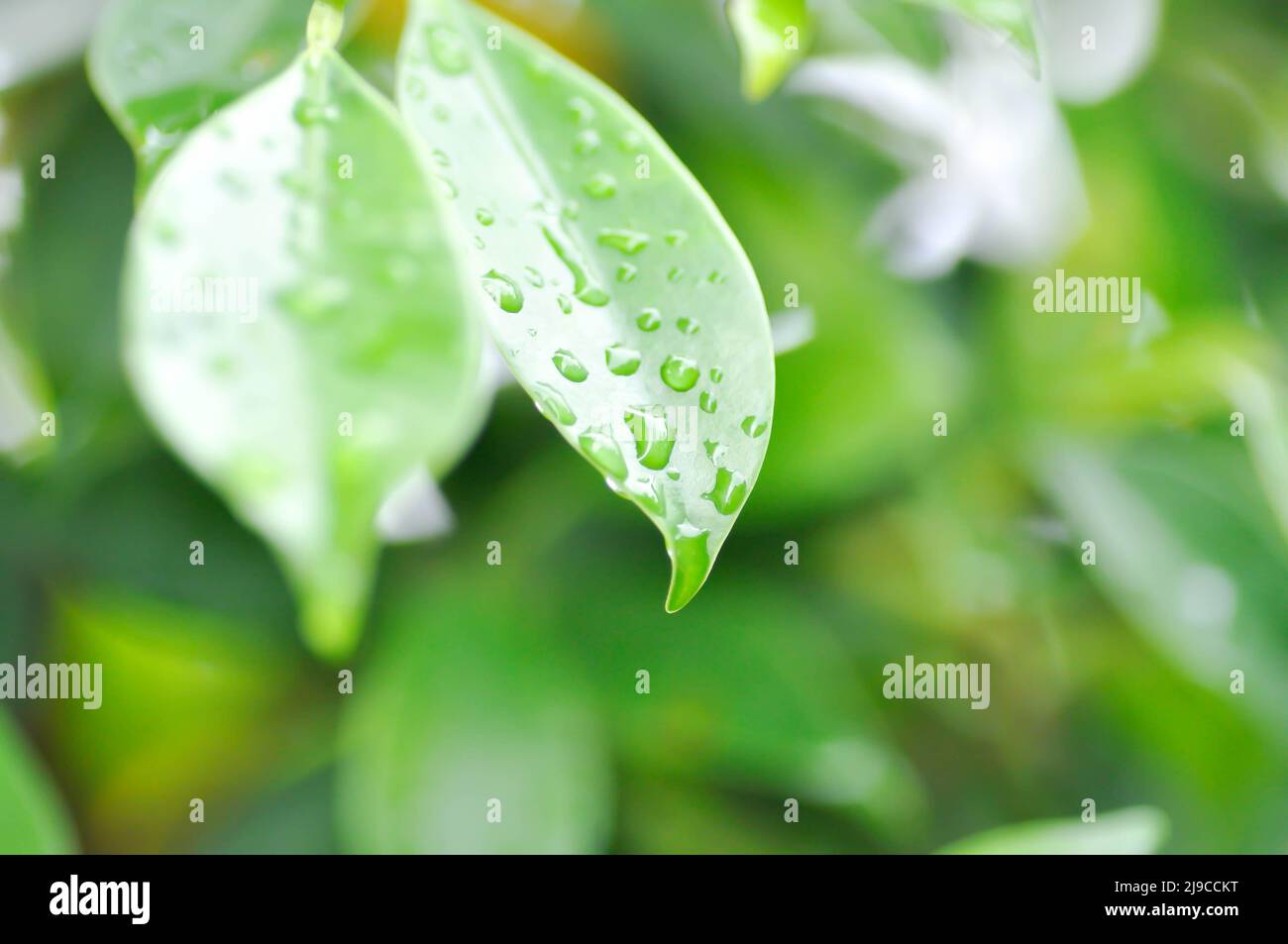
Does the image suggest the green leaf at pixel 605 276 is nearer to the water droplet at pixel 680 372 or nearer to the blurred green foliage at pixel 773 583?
the water droplet at pixel 680 372

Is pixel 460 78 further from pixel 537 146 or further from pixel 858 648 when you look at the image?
pixel 858 648

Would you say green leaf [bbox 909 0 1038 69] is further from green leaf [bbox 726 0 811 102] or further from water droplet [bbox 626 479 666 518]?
water droplet [bbox 626 479 666 518]

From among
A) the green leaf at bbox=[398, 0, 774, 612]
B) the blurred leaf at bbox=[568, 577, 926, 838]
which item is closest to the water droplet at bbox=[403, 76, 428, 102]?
the green leaf at bbox=[398, 0, 774, 612]

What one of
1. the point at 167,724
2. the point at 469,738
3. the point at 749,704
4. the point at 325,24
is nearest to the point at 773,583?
the point at 749,704

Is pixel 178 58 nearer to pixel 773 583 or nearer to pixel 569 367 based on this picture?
pixel 569 367
